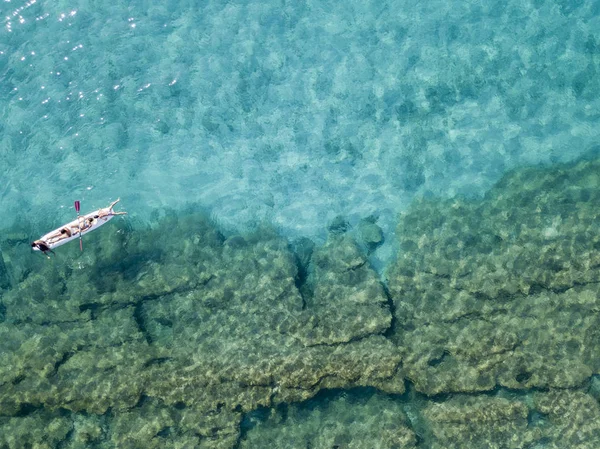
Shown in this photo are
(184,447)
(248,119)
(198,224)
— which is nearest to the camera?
(184,447)

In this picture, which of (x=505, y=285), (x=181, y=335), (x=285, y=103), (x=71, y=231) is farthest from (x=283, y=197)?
(x=505, y=285)

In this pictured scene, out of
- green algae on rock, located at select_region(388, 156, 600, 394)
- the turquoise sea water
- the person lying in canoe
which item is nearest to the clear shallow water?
the turquoise sea water

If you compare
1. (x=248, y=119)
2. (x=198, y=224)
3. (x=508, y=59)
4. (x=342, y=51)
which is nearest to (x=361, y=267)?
(x=198, y=224)

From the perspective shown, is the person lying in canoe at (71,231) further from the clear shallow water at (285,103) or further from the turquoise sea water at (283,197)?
the clear shallow water at (285,103)

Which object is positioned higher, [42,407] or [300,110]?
[300,110]

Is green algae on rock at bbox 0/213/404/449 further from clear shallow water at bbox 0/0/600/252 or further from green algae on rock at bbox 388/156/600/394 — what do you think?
clear shallow water at bbox 0/0/600/252

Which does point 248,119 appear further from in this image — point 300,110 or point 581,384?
point 581,384

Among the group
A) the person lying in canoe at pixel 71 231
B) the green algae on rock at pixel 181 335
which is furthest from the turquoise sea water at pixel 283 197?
the person lying in canoe at pixel 71 231
